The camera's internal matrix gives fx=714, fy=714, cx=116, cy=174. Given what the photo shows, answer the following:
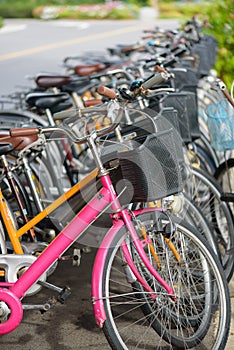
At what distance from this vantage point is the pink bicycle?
3.30m

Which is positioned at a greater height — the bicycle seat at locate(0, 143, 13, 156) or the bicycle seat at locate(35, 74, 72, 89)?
the bicycle seat at locate(0, 143, 13, 156)

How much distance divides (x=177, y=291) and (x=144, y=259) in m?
0.40

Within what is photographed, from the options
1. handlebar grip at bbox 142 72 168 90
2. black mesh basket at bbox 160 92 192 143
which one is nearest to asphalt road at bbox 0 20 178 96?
black mesh basket at bbox 160 92 192 143

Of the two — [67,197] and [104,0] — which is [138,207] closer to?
[67,197]

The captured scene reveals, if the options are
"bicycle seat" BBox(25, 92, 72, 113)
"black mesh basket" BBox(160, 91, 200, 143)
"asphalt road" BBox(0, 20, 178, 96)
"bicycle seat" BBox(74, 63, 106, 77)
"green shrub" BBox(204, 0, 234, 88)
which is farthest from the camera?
"asphalt road" BBox(0, 20, 178, 96)

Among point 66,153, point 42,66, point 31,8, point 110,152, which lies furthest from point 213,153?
point 31,8

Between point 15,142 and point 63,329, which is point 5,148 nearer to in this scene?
point 15,142

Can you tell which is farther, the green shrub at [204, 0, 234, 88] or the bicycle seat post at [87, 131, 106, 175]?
the green shrub at [204, 0, 234, 88]

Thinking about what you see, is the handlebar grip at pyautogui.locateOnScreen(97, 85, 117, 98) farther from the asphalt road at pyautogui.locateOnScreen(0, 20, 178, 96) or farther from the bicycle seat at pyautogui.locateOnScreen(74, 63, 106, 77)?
the asphalt road at pyautogui.locateOnScreen(0, 20, 178, 96)

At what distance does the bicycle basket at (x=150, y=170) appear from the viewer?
3270 mm

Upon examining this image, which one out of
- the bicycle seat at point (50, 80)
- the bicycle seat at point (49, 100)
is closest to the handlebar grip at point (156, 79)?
the bicycle seat at point (49, 100)

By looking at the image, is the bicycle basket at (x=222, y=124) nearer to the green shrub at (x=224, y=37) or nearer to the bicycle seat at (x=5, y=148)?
the bicycle seat at (x=5, y=148)

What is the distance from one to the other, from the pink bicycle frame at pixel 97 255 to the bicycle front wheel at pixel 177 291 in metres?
0.04

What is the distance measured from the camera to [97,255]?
3328mm
